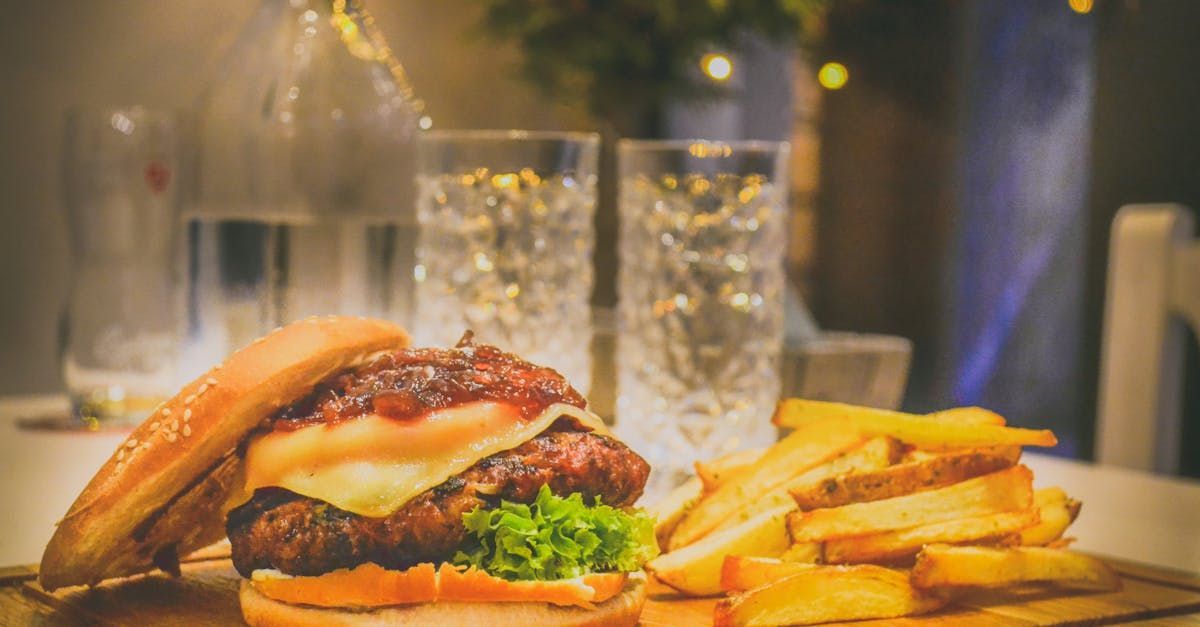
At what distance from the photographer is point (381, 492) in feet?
4.82

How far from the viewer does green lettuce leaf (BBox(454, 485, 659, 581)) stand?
1439 mm

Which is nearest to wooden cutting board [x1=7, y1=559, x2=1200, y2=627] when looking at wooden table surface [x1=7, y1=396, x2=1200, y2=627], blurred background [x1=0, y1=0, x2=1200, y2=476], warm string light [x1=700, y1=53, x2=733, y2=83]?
wooden table surface [x1=7, y1=396, x2=1200, y2=627]

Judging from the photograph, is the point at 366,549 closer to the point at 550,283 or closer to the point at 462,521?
the point at 462,521

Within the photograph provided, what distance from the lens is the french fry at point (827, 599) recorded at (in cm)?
150

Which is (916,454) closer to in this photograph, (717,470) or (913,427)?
(913,427)

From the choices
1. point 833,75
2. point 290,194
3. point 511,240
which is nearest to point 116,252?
point 290,194

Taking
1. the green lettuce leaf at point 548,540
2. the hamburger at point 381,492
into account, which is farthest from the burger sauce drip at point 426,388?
the green lettuce leaf at point 548,540

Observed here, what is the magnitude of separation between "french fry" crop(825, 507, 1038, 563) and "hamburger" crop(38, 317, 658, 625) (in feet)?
0.74

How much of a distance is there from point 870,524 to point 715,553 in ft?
0.61

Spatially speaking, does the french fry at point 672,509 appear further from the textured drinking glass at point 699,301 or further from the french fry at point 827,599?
the textured drinking glass at point 699,301

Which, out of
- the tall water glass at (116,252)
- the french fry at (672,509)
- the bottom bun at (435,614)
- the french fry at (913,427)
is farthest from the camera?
the tall water glass at (116,252)

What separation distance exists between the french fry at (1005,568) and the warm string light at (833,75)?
8.55 m

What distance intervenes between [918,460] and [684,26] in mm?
2128

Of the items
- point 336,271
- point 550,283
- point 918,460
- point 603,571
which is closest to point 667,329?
point 550,283
